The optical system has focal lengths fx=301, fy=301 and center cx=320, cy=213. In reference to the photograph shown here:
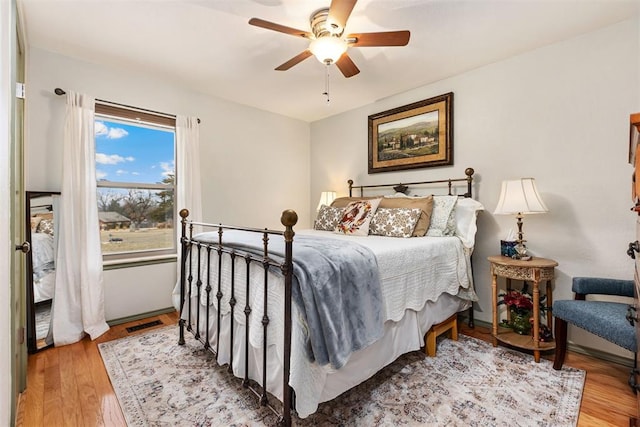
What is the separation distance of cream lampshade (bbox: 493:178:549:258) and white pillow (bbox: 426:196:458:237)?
397mm

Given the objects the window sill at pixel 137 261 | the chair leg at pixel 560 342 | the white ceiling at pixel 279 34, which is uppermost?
the white ceiling at pixel 279 34

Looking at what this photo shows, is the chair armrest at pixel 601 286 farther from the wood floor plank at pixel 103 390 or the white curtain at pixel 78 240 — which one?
the white curtain at pixel 78 240

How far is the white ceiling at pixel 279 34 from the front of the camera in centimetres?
200

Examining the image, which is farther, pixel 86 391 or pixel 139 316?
pixel 139 316

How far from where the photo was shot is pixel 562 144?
7.88 feet

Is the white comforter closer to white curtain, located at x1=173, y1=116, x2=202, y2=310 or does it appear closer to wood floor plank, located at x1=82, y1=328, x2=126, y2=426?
wood floor plank, located at x1=82, y1=328, x2=126, y2=426

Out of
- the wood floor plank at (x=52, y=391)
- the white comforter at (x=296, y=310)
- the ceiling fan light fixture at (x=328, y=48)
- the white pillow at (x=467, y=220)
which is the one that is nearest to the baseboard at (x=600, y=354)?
the white comforter at (x=296, y=310)

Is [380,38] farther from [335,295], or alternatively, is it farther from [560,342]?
[560,342]

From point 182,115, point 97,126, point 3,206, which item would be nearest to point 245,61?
point 182,115

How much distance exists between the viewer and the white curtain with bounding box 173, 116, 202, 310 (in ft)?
10.5

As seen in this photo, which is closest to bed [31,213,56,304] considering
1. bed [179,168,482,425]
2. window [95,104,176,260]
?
window [95,104,176,260]

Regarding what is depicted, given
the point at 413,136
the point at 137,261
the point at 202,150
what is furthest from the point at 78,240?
the point at 413,136

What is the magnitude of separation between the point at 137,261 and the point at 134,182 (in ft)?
2.68

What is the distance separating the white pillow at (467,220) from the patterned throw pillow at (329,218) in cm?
111
